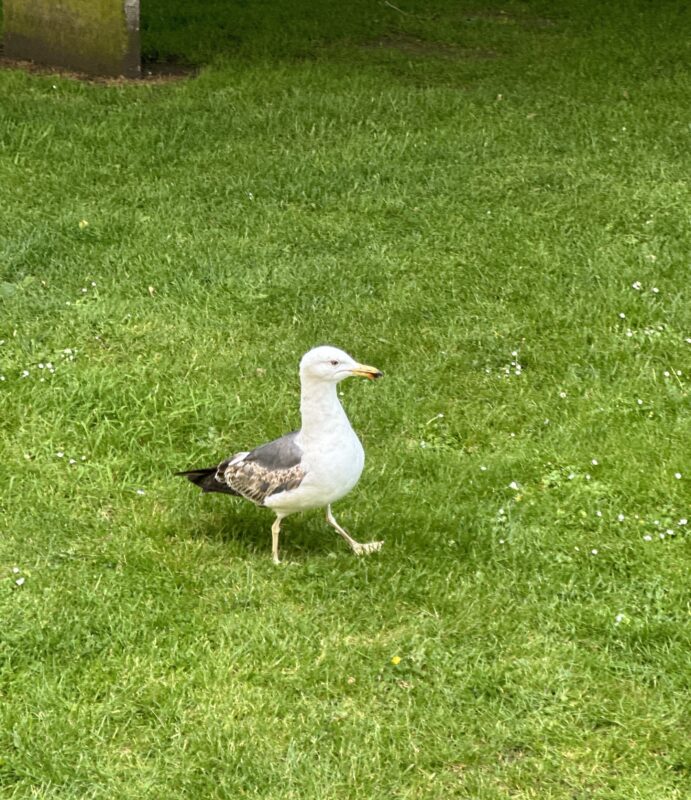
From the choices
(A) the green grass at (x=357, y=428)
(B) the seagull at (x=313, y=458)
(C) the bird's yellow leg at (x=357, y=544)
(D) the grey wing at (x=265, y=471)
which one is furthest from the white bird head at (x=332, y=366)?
(A) the green grass at (x=357, y=428)

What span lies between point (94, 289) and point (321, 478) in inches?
116

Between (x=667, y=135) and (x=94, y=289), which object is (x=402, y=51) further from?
(x=94, y=289)

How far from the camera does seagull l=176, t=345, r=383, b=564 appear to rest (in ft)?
14.8

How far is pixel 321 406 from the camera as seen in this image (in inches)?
179

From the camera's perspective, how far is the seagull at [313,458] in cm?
451

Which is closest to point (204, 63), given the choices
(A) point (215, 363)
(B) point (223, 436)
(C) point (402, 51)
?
(C) point (402, 51)

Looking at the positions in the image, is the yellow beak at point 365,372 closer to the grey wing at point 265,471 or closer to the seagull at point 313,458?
the seagull at point 313,458

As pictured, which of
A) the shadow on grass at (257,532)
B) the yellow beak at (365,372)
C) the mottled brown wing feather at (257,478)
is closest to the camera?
the yellow beak at (365,372)

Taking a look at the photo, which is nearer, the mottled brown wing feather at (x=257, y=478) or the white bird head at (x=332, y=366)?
the white bird head at (x=332, y=366)

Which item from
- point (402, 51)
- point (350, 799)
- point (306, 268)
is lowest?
point (350, 799)

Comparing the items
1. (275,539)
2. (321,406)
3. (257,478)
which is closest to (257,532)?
(275,539)

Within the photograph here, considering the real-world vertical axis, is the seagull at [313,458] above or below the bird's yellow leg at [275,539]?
above

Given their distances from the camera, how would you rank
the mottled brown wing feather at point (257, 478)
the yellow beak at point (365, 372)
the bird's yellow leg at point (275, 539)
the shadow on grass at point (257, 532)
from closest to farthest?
the yellow beak at point (365, 372) < the mottled brown wing feather at point (257, 478) < the bird's yellow leg at point (275, 539) < the shadow on grass at point (257, 532)

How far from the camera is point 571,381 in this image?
617 cm
